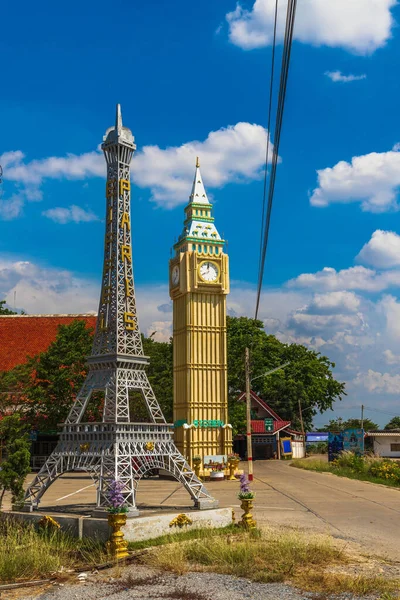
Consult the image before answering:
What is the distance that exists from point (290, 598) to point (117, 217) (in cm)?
1611

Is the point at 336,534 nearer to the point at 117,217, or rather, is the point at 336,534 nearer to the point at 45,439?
the point at 117,217

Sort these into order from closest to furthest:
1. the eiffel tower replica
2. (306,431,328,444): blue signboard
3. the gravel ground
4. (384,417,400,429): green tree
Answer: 1. the gravel ground
2. the eiffel tower replica
3. (306,431,328,444): blue signboard
4. (384,417,400,429): green tree

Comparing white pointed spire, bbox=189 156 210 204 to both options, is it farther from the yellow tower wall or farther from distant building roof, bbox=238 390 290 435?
distant building roof, bbox=238 390 290 435

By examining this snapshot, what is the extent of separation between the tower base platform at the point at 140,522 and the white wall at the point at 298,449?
4805 centimetres

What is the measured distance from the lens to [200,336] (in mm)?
44750

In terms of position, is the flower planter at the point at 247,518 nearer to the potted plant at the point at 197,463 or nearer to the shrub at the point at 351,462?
the potted plant at the point at 197,463

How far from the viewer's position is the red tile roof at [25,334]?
56.3 m

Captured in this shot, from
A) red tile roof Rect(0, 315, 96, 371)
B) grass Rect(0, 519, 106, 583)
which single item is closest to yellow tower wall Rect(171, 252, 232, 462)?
red tile roof Rect(0, 315, 96, 371)

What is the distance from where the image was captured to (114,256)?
82.3 ft

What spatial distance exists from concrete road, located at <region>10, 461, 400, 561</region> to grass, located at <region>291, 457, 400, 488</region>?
1057mm

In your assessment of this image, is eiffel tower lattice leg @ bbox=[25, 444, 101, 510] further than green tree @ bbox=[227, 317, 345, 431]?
No

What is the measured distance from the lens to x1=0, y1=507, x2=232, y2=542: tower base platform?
59.5 feet

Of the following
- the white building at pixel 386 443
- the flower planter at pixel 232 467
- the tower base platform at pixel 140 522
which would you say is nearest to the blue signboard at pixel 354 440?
the flower planter at pixel 232 467

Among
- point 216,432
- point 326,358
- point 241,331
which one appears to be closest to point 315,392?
point 326,358
